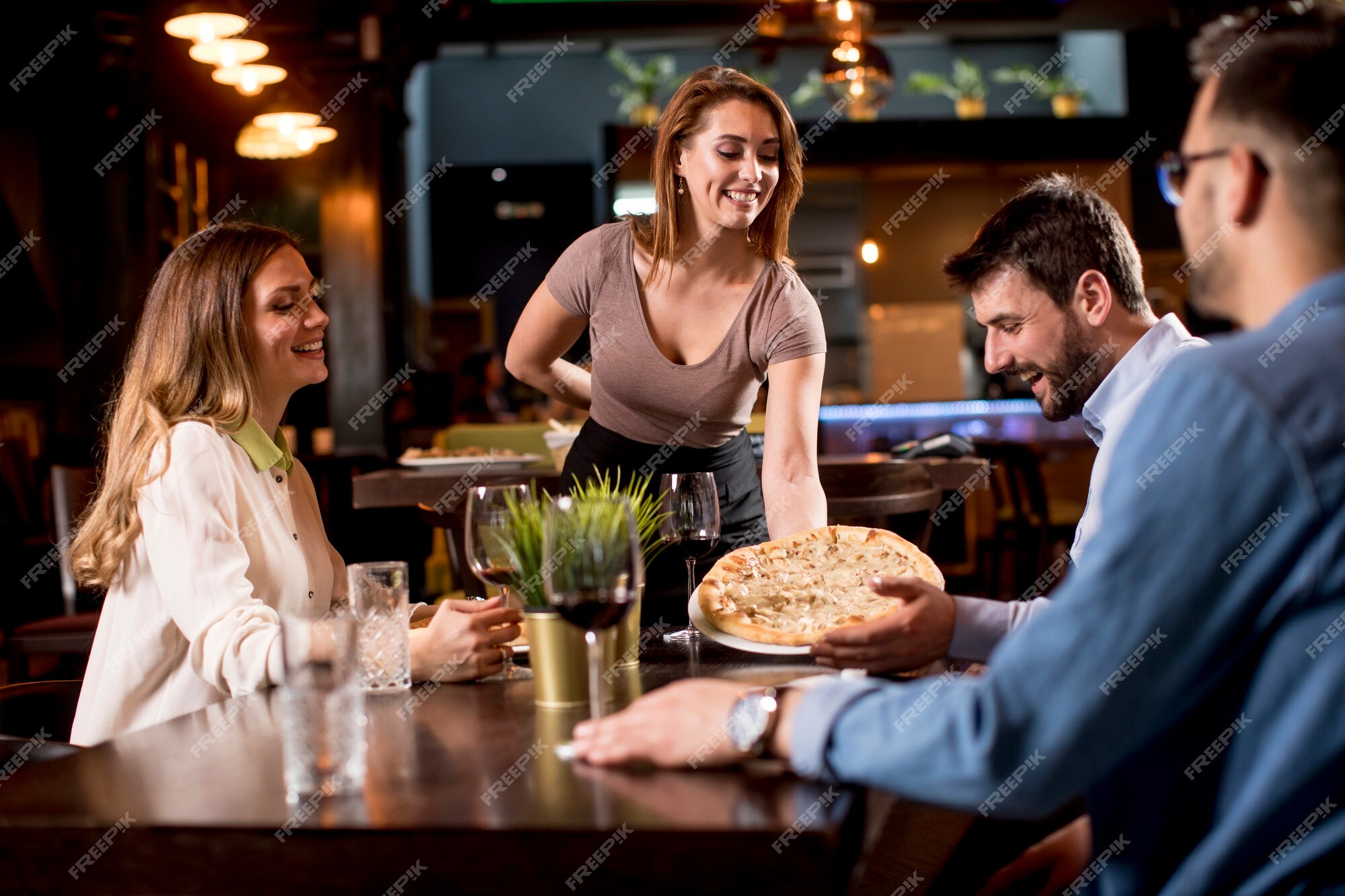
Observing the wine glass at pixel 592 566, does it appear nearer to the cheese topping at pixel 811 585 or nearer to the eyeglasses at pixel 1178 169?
the cheese topping at pixel 811 585

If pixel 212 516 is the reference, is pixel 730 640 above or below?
below

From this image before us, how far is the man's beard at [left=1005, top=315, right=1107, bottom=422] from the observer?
1.85m

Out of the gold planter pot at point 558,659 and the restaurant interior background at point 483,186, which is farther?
the restaurant interior background at point 483,186

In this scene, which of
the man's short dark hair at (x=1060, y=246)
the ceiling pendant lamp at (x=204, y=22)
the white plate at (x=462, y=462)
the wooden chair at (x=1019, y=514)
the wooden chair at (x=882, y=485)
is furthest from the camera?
the wooden chair at (x=1019, y=514)

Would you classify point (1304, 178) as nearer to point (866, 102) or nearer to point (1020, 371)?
point (1020, 371)

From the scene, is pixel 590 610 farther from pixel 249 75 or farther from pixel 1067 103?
pixel 1067 103

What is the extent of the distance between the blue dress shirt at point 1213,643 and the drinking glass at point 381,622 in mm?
663

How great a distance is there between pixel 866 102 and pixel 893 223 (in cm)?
281

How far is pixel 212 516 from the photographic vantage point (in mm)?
1533

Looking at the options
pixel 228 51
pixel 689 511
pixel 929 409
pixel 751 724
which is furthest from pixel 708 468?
pixel 929 409

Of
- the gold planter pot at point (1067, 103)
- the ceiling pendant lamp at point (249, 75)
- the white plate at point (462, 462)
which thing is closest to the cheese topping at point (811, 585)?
the white plate at point (462, 462)

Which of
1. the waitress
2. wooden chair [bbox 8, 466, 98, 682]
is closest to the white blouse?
the waitress

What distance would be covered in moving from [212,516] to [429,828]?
30.8 inches

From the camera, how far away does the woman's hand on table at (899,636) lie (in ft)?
4.08
